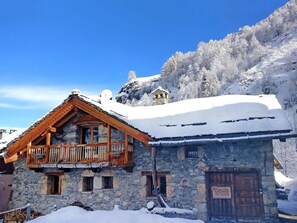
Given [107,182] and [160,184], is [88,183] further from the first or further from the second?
[160,184]

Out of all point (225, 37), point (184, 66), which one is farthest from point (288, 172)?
point (225, 37)

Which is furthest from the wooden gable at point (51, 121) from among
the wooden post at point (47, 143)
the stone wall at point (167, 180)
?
the stone wall at point (167, 180)

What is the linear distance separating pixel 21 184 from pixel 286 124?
43.8 ft

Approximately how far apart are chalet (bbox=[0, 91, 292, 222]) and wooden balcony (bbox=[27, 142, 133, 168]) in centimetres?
5

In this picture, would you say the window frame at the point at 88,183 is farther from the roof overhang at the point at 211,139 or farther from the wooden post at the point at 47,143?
the roof overhang at the point at 211,139

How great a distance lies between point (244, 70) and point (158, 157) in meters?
53.9

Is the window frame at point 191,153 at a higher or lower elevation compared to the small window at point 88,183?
higher

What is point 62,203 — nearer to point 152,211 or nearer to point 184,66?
point 152,211

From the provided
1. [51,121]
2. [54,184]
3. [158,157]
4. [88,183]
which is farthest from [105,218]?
[51,121]

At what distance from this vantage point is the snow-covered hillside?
1693 inches

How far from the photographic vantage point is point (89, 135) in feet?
49.8

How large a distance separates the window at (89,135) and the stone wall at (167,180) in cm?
164

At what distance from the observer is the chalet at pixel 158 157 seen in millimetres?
11531

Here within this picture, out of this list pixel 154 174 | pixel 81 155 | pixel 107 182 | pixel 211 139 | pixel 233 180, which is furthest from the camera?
pixel 107 182
